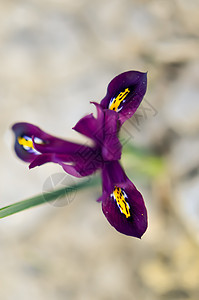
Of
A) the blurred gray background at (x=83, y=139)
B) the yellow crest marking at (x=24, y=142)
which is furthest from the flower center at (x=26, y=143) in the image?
the blurred gray background at (x=83, y=139)

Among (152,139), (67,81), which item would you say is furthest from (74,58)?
(152,139)

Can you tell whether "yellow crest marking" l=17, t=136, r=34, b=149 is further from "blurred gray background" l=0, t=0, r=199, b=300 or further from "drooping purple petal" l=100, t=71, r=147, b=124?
"blurred gray background" l=0, t=0, r=199, b=300

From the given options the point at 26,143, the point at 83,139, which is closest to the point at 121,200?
the point at 26,143

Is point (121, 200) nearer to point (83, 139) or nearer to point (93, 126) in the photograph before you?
point (93, 126)

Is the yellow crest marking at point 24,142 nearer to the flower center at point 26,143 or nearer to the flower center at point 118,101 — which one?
the flower center at point 26,143

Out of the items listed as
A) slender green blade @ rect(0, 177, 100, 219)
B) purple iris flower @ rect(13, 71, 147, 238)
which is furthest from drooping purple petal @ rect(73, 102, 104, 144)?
slender green blade @ rect(0, 177, 100, 219)

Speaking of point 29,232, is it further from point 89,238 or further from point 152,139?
point 152,139

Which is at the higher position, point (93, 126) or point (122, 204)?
point (93, 126)
